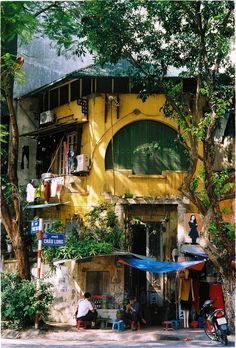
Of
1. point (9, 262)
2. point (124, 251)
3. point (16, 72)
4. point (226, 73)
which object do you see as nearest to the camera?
point (16, 72)

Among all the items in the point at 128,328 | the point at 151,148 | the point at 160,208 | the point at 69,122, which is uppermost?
the point at 69,122

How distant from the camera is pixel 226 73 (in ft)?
45.1

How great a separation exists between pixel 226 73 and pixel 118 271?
6919 millimetres

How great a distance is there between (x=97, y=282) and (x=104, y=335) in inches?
120

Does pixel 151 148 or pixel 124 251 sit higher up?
pixel 151 148

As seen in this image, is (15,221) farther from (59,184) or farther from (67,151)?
(67,151)

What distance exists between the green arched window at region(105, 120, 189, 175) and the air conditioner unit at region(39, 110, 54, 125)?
275 centimetres

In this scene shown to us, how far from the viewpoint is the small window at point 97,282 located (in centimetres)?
1545

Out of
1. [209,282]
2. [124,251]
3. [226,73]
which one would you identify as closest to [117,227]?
[124,251]

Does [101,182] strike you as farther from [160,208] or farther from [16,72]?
[16,72]

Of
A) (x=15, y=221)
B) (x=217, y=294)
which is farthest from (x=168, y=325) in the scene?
(x=15, y=221)

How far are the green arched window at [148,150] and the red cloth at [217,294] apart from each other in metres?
4.01

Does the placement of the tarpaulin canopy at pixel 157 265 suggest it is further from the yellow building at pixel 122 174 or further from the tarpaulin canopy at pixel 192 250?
the yellow building at pixel 122 174

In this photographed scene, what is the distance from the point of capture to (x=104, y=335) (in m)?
12.6
